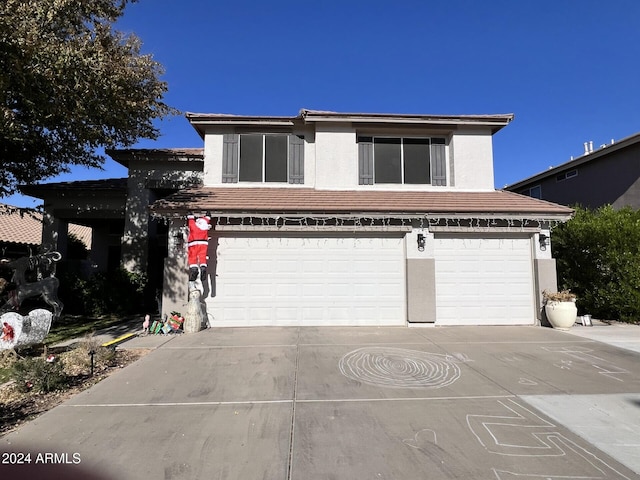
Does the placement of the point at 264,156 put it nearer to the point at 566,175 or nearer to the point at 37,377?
the point at 37,377

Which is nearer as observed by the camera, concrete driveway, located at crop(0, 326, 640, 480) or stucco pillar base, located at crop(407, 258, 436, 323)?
concrete driveway, located at crop(0, 326, 640, 480)

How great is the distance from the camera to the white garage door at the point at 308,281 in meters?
9.59

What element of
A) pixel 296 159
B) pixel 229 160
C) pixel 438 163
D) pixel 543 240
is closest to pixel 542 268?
pixel 543 240

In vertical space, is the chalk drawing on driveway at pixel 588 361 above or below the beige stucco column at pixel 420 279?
below

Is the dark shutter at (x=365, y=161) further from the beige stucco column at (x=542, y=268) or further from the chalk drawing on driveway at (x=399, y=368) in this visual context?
the chalk drawing on driveway at (x=399, y=368)

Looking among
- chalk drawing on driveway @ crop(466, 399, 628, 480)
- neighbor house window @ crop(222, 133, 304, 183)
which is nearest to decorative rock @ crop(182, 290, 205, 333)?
neighbor house window @ crop(222, 133, 304, 183)

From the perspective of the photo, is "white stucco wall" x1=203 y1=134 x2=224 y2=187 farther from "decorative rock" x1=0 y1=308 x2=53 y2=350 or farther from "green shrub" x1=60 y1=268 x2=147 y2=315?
"decorative rock" x1=0 y1=308 x2=53 y2=350

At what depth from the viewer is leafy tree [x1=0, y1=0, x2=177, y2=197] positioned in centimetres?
670

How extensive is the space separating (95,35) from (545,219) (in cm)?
1224

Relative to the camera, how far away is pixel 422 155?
38.0 feet

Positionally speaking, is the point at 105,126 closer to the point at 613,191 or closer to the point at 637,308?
the point at 637,308

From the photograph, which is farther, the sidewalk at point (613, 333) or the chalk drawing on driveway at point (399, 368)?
the sidewalk at point (613, 333)

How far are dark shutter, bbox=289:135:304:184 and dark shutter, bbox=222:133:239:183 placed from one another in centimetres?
171

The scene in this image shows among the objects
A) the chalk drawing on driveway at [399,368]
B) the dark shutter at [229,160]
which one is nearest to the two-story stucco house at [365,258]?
the dark shutter at [229,160]
